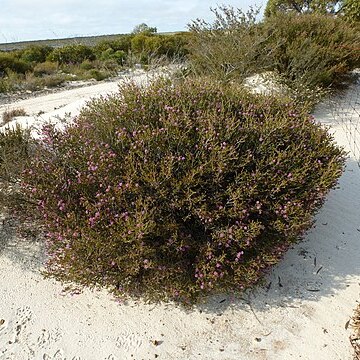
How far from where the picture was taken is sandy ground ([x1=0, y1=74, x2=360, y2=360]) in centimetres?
312

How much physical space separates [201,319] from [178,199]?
1101 mm

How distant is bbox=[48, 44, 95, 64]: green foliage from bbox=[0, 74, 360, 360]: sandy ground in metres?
20.2

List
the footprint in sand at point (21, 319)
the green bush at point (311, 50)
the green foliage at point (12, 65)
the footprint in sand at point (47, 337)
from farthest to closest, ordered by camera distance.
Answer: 1. the green foliage at point (12, 65)
2. the green bush at point (311, 50)
3. the footprint in sand at point (21, 319)
4. the footprint in sand at point (47, 337)

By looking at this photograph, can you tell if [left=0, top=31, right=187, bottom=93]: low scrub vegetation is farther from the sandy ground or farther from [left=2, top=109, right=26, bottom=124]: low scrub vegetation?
the sandy ground

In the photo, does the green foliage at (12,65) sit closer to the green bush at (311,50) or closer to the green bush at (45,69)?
the green bush at (45,69)

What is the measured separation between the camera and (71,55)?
890 inches

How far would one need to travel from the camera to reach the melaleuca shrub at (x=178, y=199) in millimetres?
3141

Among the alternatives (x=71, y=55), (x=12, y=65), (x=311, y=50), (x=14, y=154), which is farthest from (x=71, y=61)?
(x=14, y=154)

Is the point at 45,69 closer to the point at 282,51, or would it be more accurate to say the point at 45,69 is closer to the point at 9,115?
the point at 9,115

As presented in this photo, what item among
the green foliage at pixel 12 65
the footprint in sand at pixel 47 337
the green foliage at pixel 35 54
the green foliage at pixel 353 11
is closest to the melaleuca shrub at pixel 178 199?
the footprint in sand at pixel 47 337

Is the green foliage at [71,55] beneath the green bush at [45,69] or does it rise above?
above

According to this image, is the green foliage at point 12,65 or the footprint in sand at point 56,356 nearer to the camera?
the footprint in sand at point 56,356

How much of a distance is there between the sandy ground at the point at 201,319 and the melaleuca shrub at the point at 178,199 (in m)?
0.24

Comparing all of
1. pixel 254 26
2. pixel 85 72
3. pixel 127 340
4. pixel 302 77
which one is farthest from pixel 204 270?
pixel 85 72
